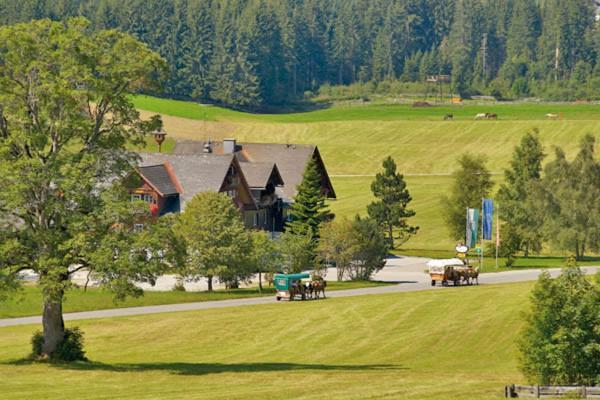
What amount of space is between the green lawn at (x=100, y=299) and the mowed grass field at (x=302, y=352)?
594 cm

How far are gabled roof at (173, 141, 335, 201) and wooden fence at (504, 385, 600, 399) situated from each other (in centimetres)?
7827

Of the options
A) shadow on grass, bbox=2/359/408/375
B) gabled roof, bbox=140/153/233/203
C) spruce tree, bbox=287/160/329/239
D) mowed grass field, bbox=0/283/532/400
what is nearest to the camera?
mowed grass field, bbox=0/283/532/400

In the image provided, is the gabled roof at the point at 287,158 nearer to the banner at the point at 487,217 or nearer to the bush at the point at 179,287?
the banner at the point at 487,217

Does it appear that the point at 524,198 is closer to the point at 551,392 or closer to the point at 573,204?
the point at 573,204

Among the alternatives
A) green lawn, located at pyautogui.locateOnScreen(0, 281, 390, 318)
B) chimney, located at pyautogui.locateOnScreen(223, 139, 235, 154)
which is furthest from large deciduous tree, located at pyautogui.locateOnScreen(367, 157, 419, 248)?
green lawn, located at pyautogui.locateOnScreen(0, 281, 390, 318)

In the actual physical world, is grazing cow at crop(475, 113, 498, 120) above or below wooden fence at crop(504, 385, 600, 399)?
above

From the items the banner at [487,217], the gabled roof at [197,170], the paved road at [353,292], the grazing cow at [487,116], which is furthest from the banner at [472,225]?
the grazing cow at [487,116]

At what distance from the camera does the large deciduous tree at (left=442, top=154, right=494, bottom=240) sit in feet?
359

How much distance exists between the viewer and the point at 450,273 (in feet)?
263

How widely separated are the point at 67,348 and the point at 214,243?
31.6 m

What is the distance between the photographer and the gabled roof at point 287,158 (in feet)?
381

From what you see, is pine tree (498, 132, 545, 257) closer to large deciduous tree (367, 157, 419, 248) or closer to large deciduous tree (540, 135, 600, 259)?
large deciduous tree (540, 135, 600, 259)

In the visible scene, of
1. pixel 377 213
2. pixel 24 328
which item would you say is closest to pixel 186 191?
pixel 377 213

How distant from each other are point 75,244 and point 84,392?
24.7 feet
